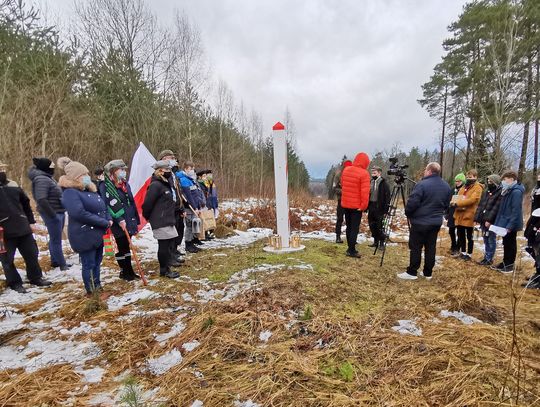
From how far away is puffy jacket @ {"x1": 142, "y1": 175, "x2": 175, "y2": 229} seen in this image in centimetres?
468

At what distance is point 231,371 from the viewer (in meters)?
2.47

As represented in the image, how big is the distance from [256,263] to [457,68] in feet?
85.8

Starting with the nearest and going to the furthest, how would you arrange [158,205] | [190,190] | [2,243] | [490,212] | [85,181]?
1. [85,181]
2. [2,243]
3. [158,205]
4. [490,212]
5. [190,190]

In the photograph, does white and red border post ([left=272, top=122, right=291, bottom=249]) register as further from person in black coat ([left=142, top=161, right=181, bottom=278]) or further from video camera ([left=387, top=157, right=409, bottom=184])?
person in black coat ([left=142, top=161, right=181, bottom=278])

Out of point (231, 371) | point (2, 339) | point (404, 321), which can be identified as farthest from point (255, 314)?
point (2, 339)

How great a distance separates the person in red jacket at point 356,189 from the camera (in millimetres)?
5777

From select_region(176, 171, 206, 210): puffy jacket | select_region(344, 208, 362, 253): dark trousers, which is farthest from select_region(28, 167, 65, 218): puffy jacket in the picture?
select_region(344, 208, 362, 253): dark trousers

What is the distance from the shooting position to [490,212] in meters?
6.02

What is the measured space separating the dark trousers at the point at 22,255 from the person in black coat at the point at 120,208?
1.29 meters

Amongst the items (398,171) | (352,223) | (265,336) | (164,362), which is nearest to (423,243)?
(398,171)

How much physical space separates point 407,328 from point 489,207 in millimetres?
4386

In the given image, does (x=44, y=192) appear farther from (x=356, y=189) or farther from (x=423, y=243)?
(x=423, y=243)

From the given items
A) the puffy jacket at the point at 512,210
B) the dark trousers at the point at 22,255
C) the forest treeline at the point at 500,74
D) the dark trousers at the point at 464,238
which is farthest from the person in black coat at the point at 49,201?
the forest treeline at the point at 500,74

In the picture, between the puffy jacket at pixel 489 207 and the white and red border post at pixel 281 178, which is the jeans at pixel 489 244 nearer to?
the puffy jacket at pixel 489 207
